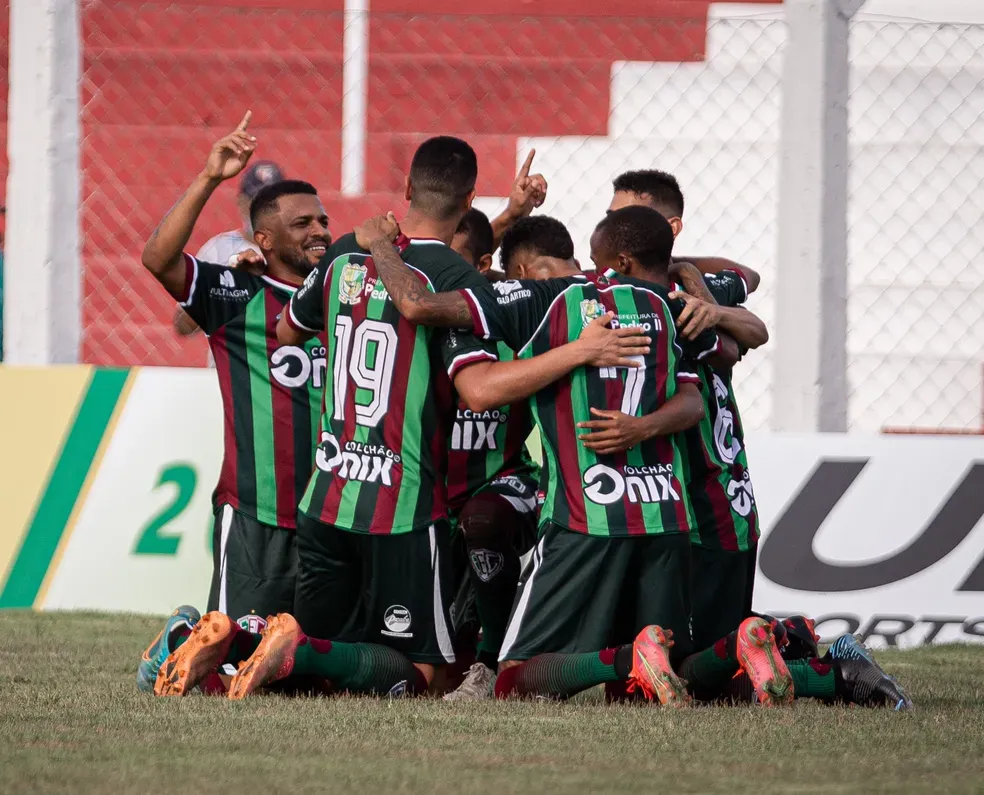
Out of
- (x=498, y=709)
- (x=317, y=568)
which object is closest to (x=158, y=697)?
(x=317, y=568)

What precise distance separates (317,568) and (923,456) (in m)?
3.00

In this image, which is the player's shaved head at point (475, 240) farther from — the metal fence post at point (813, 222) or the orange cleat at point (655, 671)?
the orange cleat at point (655, 671)

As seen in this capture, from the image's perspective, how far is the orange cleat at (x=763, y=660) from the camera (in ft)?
13.3

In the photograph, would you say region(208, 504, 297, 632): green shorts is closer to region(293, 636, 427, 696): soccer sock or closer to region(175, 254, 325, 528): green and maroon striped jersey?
region(175, 254, 325, 528): green and maroon striped jersey

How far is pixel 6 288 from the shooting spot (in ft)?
21.6

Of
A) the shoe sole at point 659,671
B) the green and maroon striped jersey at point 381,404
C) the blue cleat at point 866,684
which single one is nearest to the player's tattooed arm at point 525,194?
the green and maroon striped jersey at point 381,404

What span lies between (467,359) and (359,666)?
0.93m

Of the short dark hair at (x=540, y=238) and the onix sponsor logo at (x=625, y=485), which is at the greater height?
the short dark hair at (x=540, y=238)

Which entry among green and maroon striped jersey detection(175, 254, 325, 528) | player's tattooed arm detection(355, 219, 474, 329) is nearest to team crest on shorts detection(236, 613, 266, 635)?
green and maroon striped jersey detection(175, 254, 325, 528)

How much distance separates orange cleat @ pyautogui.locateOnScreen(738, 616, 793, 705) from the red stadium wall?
5661 mm

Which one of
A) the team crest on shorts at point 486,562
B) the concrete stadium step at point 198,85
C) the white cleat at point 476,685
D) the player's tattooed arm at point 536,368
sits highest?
the concrete stadium step at point 198,85

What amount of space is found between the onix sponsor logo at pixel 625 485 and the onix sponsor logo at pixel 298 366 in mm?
1079

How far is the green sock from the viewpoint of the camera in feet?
14.2

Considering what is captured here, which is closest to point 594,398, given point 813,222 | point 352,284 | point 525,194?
point 352,284
